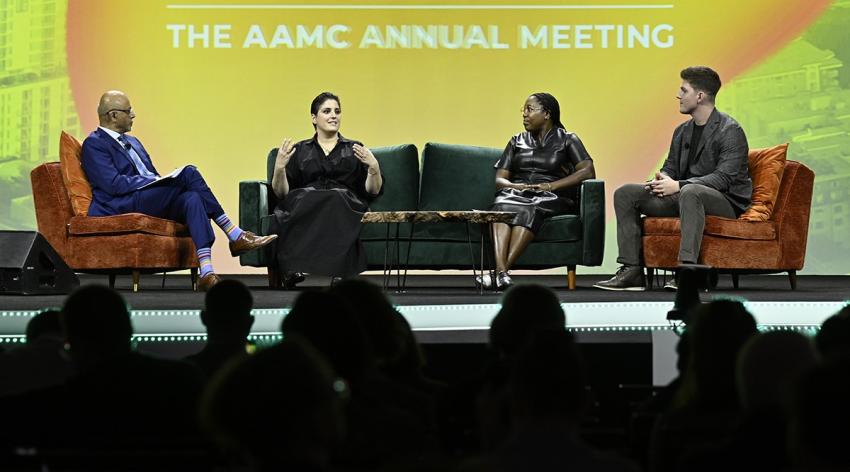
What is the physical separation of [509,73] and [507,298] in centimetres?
589

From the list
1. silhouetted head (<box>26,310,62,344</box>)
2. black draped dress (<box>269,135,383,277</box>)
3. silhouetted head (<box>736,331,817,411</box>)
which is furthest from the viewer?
black draped dress (<box>269,135,383,277</box>)

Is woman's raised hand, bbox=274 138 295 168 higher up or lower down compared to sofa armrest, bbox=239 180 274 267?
higher up

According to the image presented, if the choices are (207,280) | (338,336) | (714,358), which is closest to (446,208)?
(207,280)

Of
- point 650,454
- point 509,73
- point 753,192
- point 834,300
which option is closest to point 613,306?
point 834,300

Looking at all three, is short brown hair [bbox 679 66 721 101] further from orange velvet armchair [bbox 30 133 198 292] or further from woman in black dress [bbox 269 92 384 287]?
orange velvet armchair [bbox 30 133 198 292]

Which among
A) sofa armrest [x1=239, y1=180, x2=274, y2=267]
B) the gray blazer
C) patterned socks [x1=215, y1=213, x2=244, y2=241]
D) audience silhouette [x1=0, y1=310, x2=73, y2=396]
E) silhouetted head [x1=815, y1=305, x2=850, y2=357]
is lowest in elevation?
audience silhouette [x1=0, y1=310, x2=73, y2=396]

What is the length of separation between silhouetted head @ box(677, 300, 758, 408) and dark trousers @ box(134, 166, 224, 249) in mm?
4166

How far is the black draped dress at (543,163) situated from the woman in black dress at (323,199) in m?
0.73

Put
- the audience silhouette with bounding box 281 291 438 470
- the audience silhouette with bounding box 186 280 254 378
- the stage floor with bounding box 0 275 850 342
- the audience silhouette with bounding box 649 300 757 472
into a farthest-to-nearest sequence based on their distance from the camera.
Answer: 1. the stage floor with bounding box 0 275 850 342
2. the audience silhouette with bounding box 186 280 254 378
3. the audience silhouette with bounding box 649 300 757 472
4. the audience silhouette with bounding box 281 291 438 470

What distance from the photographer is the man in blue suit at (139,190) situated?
19.0 feet

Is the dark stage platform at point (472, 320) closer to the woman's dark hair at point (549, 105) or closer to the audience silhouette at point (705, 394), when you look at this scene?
the woman's dark hair at point (549, 105)

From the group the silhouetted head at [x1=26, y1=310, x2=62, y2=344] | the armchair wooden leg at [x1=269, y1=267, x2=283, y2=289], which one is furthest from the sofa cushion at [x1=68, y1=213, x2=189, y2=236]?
the silhouetted head at [x1=26, y1=310, x2=62, y2=344]

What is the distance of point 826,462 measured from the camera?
46.3 inches

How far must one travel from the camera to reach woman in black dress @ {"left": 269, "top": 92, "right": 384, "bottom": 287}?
19.4ft
